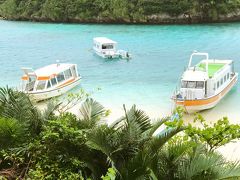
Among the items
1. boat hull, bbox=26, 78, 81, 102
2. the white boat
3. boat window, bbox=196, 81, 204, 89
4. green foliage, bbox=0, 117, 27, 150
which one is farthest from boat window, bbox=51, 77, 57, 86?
green foliage, bbox=0, 117, 27, 150

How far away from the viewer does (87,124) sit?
6816mm

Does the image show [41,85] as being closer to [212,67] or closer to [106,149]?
[212,67]

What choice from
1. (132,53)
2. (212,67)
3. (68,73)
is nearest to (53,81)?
(68,73)

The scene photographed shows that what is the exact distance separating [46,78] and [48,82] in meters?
0.21

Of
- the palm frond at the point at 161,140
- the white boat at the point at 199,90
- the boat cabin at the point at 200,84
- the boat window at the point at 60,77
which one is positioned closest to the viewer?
the palm frond at the point at 161,140

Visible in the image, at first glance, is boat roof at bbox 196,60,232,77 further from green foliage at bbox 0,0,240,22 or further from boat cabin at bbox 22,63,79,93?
green foliage at bbox 0,0,240,22

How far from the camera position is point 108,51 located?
31953mm

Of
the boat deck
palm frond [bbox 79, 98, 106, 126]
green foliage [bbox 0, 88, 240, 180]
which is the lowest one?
the boat deck

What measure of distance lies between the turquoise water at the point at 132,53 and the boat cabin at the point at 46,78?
5.47 feet

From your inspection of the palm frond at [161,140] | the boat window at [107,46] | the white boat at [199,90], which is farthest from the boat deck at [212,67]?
the palm frond at [161,140]

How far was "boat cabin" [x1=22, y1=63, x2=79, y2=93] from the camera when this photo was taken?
65.8 ft

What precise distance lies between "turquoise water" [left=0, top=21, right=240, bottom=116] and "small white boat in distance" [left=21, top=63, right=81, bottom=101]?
1.50m

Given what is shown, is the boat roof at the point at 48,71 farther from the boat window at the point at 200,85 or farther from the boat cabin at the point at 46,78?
the boat window at the point at 200,85

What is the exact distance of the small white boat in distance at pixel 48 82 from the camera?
1970 cm
